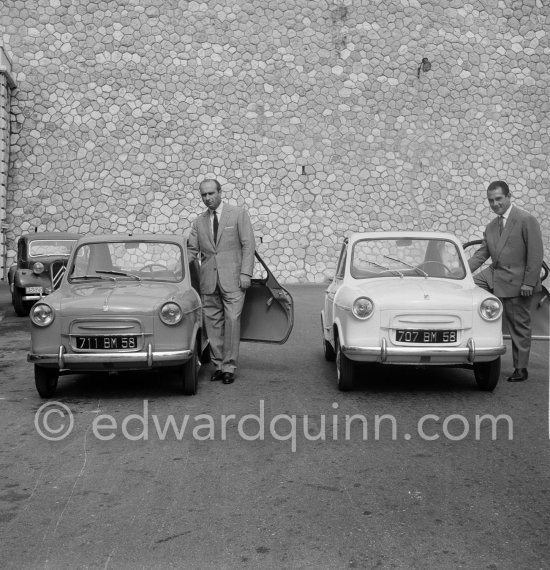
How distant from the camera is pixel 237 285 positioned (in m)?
8.09

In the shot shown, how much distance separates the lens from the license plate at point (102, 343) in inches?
269

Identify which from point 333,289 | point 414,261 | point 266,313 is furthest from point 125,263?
point 414,261

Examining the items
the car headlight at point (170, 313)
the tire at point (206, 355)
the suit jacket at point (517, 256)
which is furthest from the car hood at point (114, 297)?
the suit jacket at point (517, 256)

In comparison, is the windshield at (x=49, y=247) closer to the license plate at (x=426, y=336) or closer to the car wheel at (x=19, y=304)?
the car wheel at (x=19, y=304)

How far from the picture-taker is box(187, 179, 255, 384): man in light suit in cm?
802

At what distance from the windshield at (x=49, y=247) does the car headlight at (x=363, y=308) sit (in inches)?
386

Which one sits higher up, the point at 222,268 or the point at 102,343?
the point at 222,268

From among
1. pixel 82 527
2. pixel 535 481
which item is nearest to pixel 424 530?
pixel 535 481

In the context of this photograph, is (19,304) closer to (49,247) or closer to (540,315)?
(49,247)

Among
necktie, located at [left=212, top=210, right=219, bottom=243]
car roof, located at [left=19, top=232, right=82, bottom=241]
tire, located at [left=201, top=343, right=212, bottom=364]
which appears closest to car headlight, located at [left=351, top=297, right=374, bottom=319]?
necktie, located at [left=212, top=210, right=219, bottom=243]

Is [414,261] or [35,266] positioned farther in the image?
[35,266]

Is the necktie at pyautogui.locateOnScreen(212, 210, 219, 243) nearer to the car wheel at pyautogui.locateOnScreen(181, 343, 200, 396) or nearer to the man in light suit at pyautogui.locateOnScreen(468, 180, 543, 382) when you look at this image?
the car wheel at pyautogui.locateOnScreen(181, 343, 200, 396)

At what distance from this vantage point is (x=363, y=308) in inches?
282

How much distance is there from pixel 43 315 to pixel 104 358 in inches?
26.0
